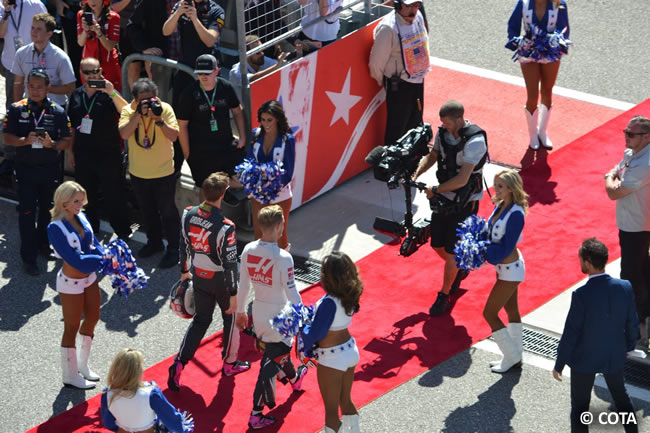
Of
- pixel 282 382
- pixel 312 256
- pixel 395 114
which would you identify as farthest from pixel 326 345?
pixel 395 114

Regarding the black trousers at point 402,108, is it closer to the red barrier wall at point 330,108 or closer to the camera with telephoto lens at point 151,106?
the red barrier wall at point 330,108

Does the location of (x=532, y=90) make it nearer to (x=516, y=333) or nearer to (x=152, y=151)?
(x=516, y=333)

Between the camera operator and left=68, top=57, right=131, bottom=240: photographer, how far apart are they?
10.6 ft

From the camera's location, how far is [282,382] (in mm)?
8242

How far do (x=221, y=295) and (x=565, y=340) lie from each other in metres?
2.79

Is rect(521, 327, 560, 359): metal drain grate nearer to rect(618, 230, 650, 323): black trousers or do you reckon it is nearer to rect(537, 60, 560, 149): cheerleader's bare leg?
rect(618, 230, 650, 323): black trousers

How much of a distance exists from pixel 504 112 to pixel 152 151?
533 cm

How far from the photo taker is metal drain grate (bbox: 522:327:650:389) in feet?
27.5

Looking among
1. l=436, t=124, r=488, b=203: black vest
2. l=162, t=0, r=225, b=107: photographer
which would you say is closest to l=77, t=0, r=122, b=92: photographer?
l=162, t=0, r=225, b=107: photographer

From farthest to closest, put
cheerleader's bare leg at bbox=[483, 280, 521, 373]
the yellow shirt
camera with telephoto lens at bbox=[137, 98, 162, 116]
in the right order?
the yellow shirt < camera with telephoto lens at bbox=[137, 98, 162, 116] < cheerleader's bare leg at bbox=[483, 280, 521, 373]

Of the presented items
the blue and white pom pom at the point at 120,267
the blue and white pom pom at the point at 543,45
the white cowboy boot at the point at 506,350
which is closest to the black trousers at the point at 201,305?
the blue and white pom pom at the point at 120,267

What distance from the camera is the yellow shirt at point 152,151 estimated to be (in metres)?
9.99

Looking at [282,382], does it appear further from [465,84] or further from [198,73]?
[465,84]

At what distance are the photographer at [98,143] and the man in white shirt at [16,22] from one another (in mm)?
1625
